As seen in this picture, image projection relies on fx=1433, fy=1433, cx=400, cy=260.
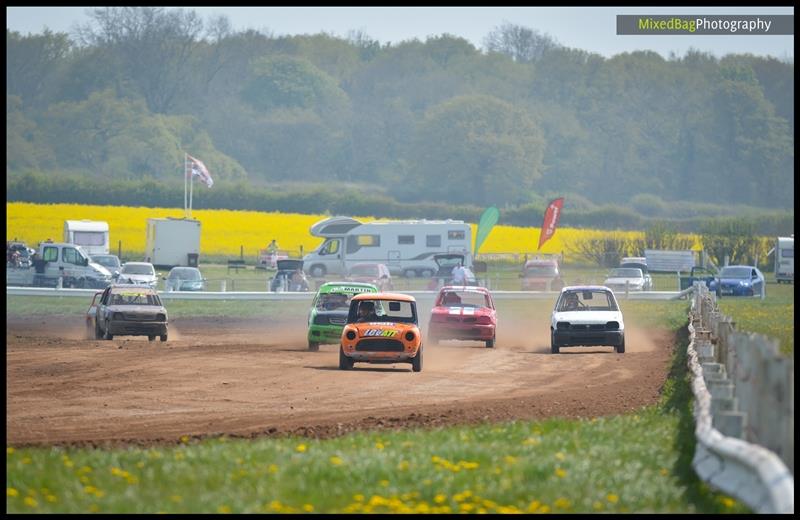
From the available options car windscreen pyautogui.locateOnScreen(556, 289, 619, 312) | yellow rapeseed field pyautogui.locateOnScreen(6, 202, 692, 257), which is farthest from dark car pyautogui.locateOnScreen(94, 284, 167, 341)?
yellow rapeseed field pyautogui.locateOnScreen(6, 202, 692, 257)

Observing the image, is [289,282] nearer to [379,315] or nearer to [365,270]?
[365,270]

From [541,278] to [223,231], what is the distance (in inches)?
1158

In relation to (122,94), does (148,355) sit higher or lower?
lower

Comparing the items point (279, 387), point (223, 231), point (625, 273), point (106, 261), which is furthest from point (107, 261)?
point (279, 387)

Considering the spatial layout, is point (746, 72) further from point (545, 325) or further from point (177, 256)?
point (545, 325)

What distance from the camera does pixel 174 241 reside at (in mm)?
65625

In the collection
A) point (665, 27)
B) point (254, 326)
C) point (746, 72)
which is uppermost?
point (746, 72)

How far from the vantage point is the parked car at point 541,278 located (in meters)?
59.8

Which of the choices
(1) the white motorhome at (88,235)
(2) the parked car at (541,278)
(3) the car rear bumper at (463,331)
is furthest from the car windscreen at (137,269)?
(3) the car rear bumper at (463,331)

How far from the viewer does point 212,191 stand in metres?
103

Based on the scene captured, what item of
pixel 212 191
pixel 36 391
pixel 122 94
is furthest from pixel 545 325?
pixel 122 94

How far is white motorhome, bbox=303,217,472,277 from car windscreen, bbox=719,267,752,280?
11188 mm

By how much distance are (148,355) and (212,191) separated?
7524 centimetres

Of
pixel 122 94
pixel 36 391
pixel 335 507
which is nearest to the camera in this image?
pixel 335 507
